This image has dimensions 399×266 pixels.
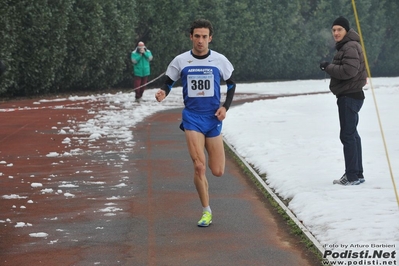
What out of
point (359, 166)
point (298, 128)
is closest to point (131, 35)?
point (298, 128)

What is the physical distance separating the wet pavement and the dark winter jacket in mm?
1626

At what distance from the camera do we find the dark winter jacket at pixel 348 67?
33.4 ft

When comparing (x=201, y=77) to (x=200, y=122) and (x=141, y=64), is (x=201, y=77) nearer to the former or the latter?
(x=200, y=122)

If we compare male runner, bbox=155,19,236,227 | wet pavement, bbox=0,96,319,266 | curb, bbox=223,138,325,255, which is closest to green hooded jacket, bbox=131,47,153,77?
wet pavement, bbox=0,96,319,266

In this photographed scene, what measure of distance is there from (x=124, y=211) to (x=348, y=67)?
3015 mm

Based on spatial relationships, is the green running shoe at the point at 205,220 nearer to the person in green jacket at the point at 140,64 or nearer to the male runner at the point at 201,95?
the male runner at the point at 201,95

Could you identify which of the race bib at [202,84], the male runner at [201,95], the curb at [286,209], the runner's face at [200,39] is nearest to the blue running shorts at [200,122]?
the male runner at [201,95]

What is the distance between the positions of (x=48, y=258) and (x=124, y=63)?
1089 inches

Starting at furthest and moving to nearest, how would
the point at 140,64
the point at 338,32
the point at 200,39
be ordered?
1. the point at 140,64
2. the point at 338,32
3. the point at 200,39

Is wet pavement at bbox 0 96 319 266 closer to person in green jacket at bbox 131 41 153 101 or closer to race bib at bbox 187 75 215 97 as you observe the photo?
race bib at bbox 187 75 215 97

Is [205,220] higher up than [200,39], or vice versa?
[200,39]

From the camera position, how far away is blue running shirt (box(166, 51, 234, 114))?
8.76 meters

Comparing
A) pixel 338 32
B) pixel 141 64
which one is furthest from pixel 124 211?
pixel 141 64

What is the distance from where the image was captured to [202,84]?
28.7 feet
